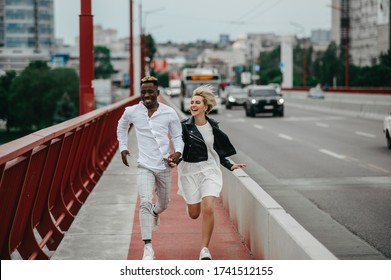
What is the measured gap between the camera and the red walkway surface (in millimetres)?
8031

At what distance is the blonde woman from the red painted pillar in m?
9.45

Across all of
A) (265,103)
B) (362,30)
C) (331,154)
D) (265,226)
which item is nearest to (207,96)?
(265,226)

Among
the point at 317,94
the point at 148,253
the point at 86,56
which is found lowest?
the point at 317,94

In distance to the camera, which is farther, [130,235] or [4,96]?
[4,96]

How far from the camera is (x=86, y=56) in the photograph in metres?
16.9

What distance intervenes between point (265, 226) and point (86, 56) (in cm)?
1041

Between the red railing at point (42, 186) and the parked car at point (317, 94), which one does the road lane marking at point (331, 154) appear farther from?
the parked car at point (317, 94)

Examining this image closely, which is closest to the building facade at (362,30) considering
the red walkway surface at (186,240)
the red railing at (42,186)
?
→ the red railing at (42,186)

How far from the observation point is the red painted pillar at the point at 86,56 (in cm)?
1653

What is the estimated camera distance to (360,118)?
42625 millimetres

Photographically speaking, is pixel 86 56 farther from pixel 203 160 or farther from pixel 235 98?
pixel 235 98

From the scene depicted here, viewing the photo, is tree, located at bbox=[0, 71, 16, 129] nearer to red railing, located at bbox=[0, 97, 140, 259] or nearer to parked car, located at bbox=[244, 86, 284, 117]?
parked car, located at bbox=[244, 86, 284, 117]

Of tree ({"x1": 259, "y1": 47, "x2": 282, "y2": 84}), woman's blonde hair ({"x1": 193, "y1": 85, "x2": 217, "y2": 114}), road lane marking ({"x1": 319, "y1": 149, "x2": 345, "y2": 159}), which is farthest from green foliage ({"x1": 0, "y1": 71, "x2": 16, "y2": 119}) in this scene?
tree ({"x1": 259, "y1": 47, "x2": 282, "y2": 84})
